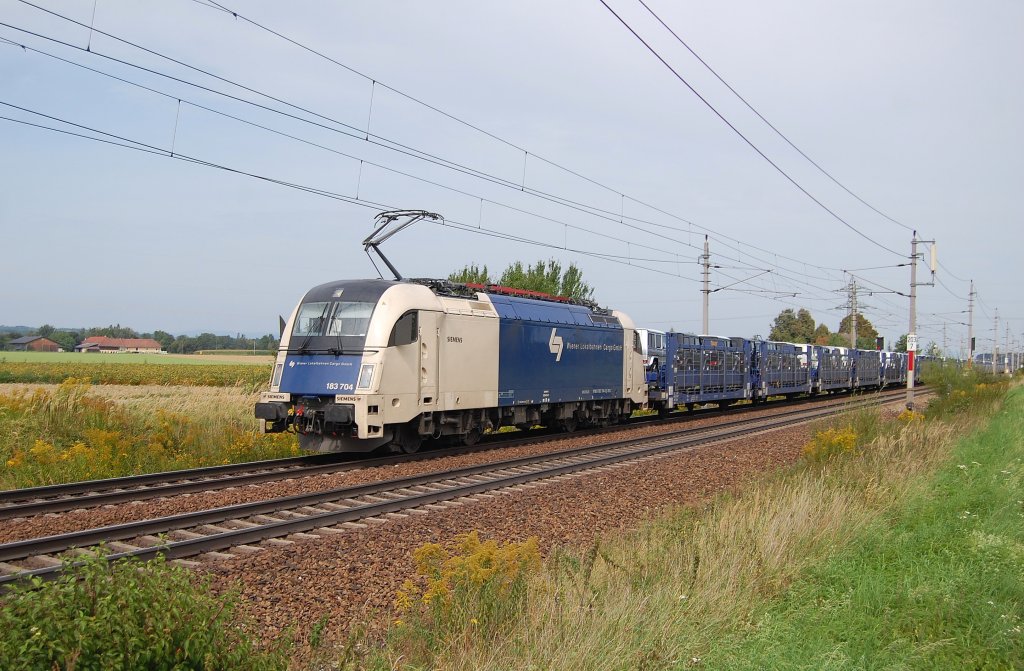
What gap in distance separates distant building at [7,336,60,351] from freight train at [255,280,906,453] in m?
86.7

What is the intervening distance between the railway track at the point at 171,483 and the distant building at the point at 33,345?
294 ft

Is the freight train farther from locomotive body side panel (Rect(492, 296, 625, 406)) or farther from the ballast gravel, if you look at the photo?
the ballast gravel

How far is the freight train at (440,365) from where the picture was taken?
1405 cm

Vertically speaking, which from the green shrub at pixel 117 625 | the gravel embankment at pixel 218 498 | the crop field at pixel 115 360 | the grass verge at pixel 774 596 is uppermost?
the crop field at pixel 115 360

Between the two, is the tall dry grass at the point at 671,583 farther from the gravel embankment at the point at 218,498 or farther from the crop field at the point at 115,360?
the crop field at the point at 115,360

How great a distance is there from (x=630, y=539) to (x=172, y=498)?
20.8ft

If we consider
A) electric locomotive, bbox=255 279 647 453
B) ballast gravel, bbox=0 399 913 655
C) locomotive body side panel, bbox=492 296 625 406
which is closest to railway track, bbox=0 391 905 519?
ballast gravel, bbox=0 399 913 655

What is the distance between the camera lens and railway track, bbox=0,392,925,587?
25.4 feet

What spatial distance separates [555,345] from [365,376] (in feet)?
21.6

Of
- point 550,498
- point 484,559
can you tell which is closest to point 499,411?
point 550,498

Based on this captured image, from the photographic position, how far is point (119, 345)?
97.6 metres

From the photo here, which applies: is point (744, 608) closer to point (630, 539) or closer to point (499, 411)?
point (630, 539)

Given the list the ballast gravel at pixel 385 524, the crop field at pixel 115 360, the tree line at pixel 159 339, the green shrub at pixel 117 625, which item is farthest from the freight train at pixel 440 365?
the tree line at pixel 159 339

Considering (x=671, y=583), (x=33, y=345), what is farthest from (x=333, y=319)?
(x=33, y=345)
